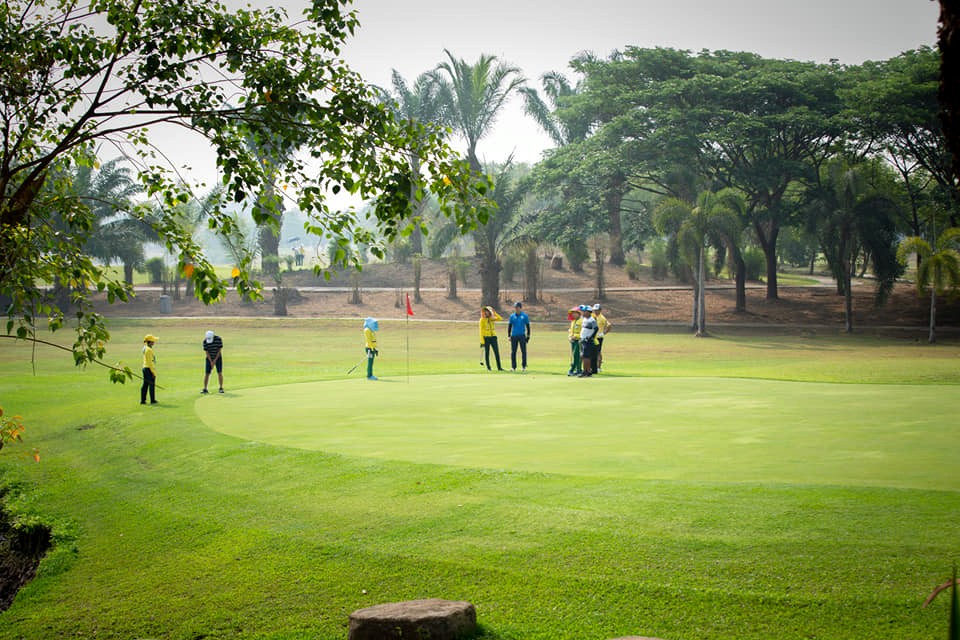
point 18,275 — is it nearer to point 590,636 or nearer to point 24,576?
point 24,576

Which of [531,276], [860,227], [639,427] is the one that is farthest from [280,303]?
[639,427]

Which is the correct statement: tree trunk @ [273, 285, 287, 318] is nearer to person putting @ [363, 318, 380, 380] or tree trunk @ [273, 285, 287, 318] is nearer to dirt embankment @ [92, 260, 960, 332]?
dirt embankment @ [92, 260, 960, 332]

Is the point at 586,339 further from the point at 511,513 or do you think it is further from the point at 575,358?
the point at 511,513

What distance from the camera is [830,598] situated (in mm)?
6410

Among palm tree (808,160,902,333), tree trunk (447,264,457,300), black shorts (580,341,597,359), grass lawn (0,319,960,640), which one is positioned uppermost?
palm tree (808,160,902,333)

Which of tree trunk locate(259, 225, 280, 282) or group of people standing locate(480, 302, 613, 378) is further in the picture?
tree trunk locate(259, 225, 280, 282)

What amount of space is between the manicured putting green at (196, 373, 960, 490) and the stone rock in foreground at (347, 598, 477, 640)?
424 cm

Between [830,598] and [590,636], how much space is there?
1892mm

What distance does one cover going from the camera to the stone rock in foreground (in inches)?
224

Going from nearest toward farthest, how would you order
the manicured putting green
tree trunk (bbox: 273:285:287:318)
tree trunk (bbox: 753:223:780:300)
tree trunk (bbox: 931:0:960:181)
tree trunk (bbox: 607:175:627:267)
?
tree trunk (bbox: 931:0:960:181) → the manicured putting green → tree trunk (bbox: 753:223:780:300) → tree trunk (bbox: 607:175:627:267) → tree trunk (bbox: 273:285:287:318)

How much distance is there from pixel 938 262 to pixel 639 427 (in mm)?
34650

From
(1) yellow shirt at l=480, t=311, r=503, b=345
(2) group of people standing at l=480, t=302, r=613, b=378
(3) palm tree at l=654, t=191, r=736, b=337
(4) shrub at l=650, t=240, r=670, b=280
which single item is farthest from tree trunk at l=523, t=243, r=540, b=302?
(2) group of people standing at l=480, t=302, r=613, b=378

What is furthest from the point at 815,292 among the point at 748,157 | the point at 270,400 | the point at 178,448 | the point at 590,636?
the point at 590,636

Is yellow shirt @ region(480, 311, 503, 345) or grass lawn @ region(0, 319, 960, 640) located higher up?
yellow shirt @ region(480, 311, 503, 345)
